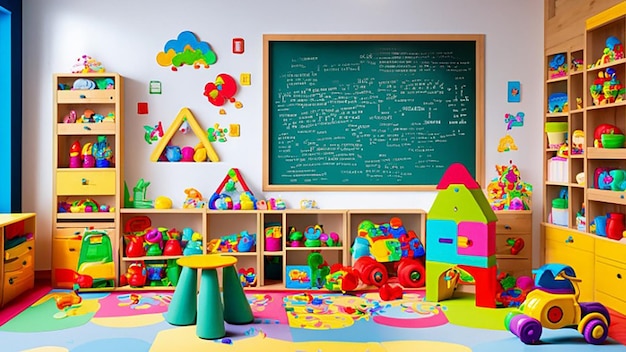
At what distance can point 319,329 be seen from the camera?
386 centimetres

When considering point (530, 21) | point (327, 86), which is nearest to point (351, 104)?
point (327, 86)

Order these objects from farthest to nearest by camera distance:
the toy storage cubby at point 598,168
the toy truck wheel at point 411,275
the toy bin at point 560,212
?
the toy bin at point 560,212
the toy truck wheel at point 411,275
the toy storage cubby at point 598,168

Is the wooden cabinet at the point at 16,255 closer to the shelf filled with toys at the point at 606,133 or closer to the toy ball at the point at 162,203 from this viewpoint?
the toy ball at the point at 162,203

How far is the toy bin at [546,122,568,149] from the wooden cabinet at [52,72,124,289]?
11.7 ft

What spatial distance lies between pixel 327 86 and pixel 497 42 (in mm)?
1512

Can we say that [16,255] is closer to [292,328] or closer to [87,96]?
[87,96]

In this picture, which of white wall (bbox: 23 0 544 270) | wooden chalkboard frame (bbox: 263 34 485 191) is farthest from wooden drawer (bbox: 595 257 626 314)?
wooden chalkboard frame (bbox: 263 34 485 191)

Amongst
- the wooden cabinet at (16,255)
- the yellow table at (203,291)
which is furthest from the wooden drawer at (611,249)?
the wooden cabinet at (16,255)

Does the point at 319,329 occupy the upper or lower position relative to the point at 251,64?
lower

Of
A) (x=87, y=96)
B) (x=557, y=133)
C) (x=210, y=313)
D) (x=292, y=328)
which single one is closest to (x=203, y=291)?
(x=210, y=313)

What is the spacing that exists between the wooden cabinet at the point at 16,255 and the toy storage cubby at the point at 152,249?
0.70 m

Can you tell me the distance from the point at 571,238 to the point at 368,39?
2.30 metres

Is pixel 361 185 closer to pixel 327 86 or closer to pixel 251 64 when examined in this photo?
pixel 327 86

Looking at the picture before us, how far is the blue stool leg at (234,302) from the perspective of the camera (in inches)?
157
